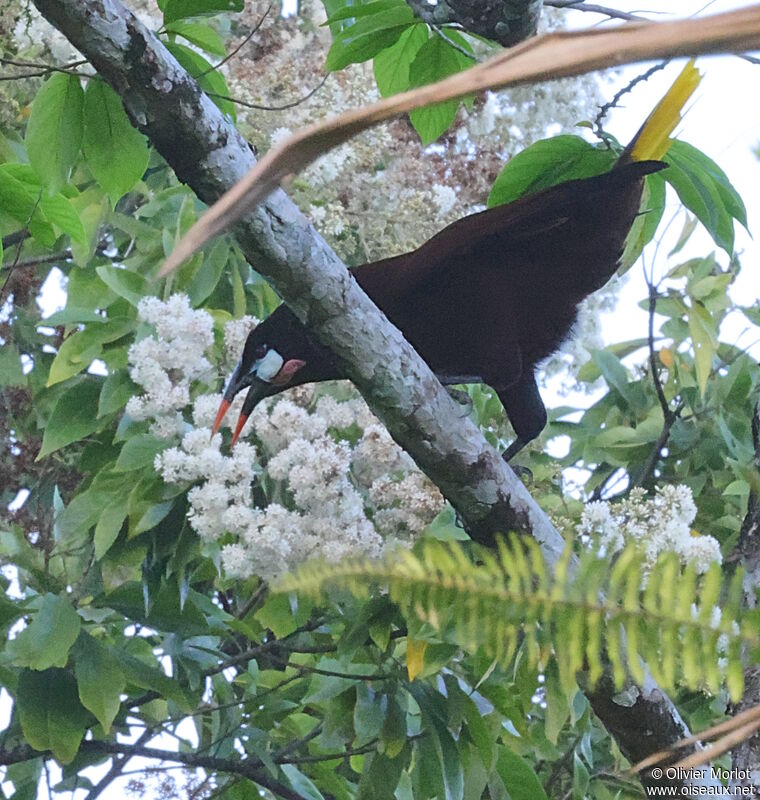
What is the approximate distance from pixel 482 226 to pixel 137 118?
84 centimetres

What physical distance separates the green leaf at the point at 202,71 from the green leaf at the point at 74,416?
0.57m

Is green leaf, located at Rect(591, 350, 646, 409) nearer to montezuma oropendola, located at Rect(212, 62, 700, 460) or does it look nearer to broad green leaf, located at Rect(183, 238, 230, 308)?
montezuma oropendola, located at Rect(212, 62, 700, 460)

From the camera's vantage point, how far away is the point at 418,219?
221cm

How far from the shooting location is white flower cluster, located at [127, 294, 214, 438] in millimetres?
1540

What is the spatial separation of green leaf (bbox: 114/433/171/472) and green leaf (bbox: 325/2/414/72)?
582 mm

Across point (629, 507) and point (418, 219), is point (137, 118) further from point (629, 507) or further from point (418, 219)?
point (418, 219)

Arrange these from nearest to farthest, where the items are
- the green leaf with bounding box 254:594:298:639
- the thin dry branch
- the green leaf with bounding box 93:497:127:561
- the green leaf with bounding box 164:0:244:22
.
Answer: the thin dry branch, the green leaf with bounding box 164:0:244:22, the green leaf with bounding box 93:497:127:561, the green leaf with bounding box 254:594:298:639

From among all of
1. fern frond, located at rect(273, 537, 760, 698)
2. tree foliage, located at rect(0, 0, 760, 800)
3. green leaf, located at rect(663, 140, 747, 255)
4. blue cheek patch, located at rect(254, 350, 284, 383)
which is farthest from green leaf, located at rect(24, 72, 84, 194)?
fern frond, located at rect(273, 537, 760, 698)

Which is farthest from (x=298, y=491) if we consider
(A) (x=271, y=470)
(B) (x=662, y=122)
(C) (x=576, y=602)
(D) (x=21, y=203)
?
(C) (x=576, y=602)

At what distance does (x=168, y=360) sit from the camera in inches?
61.3

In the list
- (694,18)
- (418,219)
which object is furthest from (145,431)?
(694,18)

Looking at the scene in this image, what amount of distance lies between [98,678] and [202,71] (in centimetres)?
87

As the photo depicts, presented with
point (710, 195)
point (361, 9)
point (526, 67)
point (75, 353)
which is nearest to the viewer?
point (526, 67)

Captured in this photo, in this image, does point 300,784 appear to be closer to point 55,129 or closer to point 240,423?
point 240,423
